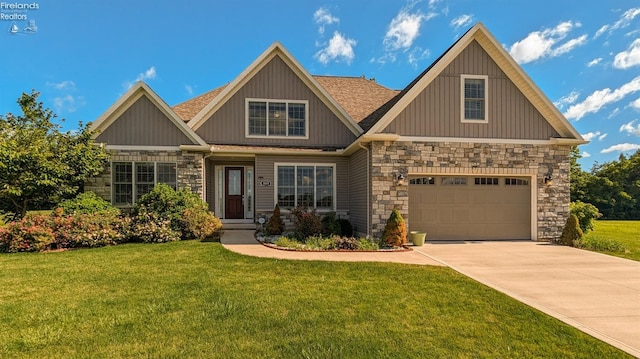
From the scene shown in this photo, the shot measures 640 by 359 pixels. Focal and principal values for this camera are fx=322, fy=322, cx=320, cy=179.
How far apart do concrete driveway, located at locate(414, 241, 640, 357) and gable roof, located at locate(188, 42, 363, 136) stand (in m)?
6.51

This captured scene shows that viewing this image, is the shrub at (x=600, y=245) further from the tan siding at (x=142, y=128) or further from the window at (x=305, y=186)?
the tan siding at (x=142, y=128)

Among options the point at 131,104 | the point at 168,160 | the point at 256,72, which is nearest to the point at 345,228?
the point at 168,160

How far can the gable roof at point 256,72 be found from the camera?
1299cm

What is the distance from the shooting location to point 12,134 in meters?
11.9

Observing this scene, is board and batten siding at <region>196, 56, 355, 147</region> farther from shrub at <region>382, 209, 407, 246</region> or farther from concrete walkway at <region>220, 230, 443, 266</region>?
concrete walkway at <region>220, 230, 443, 266</region>

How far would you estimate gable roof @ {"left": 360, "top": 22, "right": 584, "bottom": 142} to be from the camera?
36.0ft

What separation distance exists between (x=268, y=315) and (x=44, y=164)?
1023 cm

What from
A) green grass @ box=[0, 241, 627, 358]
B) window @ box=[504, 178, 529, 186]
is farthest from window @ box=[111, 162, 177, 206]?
window @ box=[504, 178, 529, 186]

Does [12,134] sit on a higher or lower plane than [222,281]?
higher

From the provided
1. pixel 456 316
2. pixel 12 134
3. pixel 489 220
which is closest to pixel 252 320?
pixel 456 316

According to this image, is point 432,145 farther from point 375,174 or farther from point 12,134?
point 12,134

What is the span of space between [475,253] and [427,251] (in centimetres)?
131

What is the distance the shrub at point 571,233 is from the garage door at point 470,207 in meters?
1.05

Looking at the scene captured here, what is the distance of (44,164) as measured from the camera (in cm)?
1032
